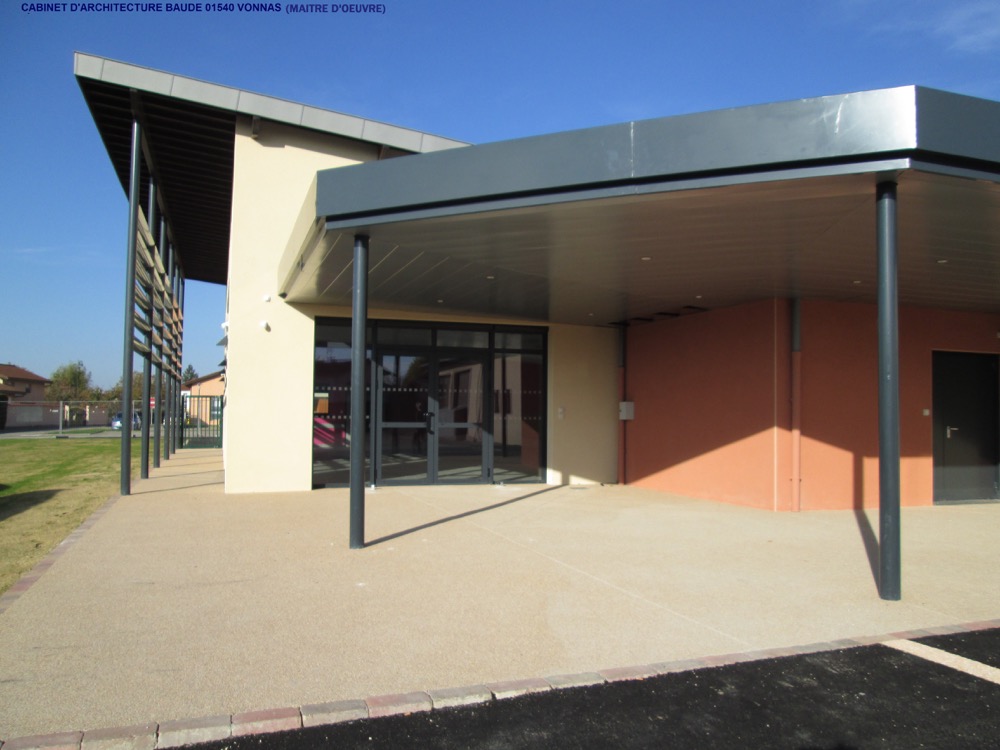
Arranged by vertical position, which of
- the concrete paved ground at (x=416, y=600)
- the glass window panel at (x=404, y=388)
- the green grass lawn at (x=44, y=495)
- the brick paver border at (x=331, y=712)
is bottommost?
the green grass lawn at (x=44, y=495)

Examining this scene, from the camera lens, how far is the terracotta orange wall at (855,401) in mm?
10031

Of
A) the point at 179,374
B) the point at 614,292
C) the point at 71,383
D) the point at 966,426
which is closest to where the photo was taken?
the point at 614,292

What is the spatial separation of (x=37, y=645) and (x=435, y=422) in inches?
307

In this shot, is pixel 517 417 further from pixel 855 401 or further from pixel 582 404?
pixel 855 401

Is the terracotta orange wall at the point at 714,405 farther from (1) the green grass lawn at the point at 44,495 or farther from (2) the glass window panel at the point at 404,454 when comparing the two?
(1) the green grass lawn at the point at 44,495

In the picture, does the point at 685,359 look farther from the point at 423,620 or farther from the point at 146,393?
the point at 146,393

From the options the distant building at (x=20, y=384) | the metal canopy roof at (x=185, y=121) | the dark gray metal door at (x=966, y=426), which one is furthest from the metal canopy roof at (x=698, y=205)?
the distant building at (x=20, y=384)

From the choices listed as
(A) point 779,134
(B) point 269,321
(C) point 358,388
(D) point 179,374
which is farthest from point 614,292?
(D) point 179,374

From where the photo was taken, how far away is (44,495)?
11.4m

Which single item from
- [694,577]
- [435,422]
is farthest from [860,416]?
[435,422]

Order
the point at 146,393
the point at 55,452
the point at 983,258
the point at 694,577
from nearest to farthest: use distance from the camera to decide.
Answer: the point at 694,577 → the point at 983,258 → the point at 146,393 → the point at 55,452

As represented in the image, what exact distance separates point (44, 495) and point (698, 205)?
422 inches

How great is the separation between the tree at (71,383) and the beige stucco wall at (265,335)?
210 ft

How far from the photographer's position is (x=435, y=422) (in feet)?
38.9
